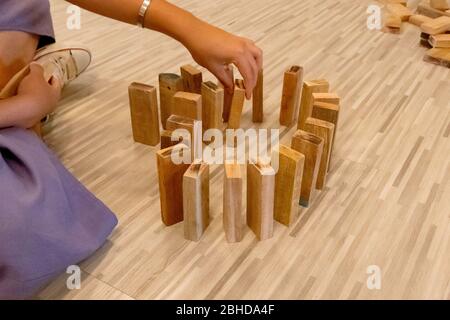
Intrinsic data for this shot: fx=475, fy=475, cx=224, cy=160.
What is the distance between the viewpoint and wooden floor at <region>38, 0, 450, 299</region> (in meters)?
0.72

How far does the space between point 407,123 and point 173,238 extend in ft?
2.16

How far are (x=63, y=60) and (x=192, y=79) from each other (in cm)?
37

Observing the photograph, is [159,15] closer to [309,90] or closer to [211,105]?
[211,105]

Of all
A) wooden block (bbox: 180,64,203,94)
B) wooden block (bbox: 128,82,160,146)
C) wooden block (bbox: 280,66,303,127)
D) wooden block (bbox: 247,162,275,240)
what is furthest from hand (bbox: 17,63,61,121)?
wooden block (bbox: 280,66,303,127)

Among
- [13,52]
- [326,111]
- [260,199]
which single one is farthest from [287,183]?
[13,52]

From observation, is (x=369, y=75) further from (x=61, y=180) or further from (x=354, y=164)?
(x=61, y=180)

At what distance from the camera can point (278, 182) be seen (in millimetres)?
790

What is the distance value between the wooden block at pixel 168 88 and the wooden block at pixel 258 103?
18 centimetres

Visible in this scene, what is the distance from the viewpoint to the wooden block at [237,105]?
1.00 metres

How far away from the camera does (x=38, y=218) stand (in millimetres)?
654

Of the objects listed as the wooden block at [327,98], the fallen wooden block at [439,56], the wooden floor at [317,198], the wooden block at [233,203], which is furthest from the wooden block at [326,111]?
the fallen wooden block at [439,56]

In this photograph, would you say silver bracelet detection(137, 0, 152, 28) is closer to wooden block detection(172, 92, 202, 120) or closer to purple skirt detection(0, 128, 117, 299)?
wooden block detection(172, 92, 202, 120)

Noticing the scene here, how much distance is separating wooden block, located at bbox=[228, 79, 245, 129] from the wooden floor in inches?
3.3

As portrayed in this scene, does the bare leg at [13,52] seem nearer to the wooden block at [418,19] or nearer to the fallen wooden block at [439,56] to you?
the fallen wooden block at [439,56]
